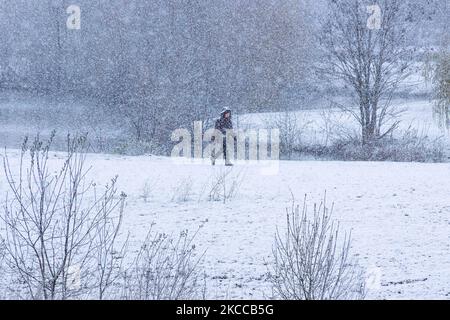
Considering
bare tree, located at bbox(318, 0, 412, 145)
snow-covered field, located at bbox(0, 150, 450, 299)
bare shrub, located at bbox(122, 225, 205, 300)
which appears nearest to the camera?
bare shrub, located at bbox(122, 225, 205, 300)

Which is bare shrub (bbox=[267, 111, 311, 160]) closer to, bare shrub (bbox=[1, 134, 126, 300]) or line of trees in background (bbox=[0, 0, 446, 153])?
line of trees in background (bbox=[0, 0, 446, 153])

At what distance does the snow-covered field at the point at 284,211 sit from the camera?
800 cm

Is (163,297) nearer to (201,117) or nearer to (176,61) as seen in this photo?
(201,117)

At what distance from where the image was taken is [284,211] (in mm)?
11562

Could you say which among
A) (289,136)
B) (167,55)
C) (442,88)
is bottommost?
(289,136)

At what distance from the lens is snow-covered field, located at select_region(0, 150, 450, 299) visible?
26.2ft

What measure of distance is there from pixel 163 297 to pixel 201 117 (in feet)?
92.2

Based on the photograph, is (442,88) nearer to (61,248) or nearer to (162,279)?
(162,279)

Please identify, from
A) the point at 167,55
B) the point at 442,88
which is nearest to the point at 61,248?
the point at 442,88

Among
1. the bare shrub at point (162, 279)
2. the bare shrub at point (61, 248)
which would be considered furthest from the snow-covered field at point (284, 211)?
the bare shrub at point (61, 248)

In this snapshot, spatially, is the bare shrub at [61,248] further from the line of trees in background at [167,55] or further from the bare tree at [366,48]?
the line of trees in background at [167,55]

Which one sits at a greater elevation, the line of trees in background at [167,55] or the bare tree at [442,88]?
the line of trees in background at [167,55]

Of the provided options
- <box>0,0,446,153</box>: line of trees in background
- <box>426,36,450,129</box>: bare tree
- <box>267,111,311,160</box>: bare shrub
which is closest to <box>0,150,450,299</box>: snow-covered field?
<box>267,111,311,160</box>: bare shrub

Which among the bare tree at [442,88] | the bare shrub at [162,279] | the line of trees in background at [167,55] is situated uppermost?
the line of trees in background at [167,55]
